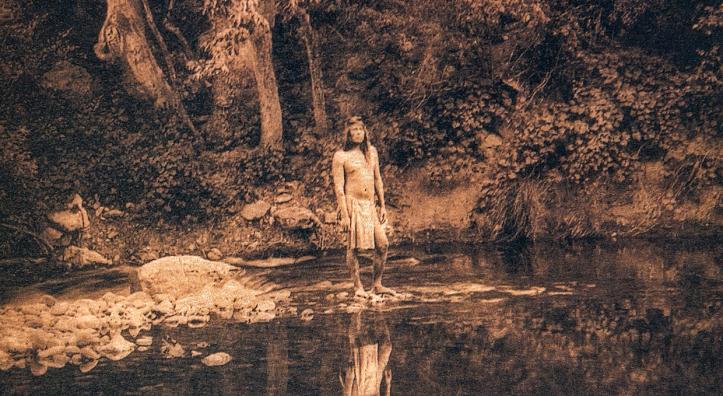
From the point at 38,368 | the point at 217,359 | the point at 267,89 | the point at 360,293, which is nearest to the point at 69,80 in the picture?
the point at 267,89

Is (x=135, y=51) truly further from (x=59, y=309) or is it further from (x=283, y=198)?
(x=59, y=309)

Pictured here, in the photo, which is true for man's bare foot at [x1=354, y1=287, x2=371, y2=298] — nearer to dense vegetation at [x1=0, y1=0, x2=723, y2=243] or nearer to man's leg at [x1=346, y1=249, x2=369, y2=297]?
man's leg at [x1=346, y1=249, x2=369, y2=297]

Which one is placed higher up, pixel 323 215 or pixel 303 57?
pixel 303 57

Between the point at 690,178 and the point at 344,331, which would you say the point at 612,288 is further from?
the point at 690,178

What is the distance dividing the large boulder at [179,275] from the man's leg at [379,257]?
1439 millimetres

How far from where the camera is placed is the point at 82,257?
984 centimetres

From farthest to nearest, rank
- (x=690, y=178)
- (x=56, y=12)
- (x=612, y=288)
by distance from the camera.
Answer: (x=56, y=12)
(x=690, y=178)
(x=612, y=288)

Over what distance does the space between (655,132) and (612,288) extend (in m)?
3.37

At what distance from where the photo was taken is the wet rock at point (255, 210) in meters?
10.3

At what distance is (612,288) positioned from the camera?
7.27 m

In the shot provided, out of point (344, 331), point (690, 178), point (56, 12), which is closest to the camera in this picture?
point (344, 331)

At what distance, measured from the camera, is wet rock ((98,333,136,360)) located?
19.7 ft

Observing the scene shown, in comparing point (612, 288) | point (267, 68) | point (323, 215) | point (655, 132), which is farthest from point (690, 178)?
point (267, 68)

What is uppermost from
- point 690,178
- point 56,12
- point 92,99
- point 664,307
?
point 56,12
